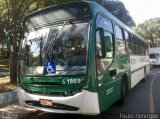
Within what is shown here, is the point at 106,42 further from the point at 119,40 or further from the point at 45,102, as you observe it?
the point at 45,102

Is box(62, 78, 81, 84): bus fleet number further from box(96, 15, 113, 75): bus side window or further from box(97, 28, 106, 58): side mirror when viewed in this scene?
box(97, 28, 106, 58): side mirror

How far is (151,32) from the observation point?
68875 millimetres

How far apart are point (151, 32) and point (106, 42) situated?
64.9m

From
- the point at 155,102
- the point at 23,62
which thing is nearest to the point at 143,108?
the point at 155,102

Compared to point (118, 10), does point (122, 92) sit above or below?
below

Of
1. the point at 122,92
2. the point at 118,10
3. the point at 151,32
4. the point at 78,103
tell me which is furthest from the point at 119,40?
the point at 151,32

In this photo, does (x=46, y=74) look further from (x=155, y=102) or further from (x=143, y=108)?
(x=155, y=102)

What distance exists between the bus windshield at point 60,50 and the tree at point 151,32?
63257 mm

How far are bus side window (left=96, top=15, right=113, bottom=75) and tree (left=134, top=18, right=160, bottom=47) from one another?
62013 mm

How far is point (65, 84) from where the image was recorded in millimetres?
6125

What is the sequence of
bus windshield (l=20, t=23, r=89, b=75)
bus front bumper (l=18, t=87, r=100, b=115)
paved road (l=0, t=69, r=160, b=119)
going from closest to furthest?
bus front bumper (l=18, t=87, r=100, b=115)
bus windshield (l=20, t=23, r=89, b=75)
paved road (l=0, t=69, r=160, b=119)

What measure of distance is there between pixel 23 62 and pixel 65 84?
1.75 meters

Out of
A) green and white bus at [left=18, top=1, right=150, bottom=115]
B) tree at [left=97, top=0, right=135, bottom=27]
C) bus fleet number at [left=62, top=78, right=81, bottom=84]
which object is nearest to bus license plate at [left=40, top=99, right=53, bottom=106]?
green and white bus at [left=18, top=1, right=150, bottom=115]

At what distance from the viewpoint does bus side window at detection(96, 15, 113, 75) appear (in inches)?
251
